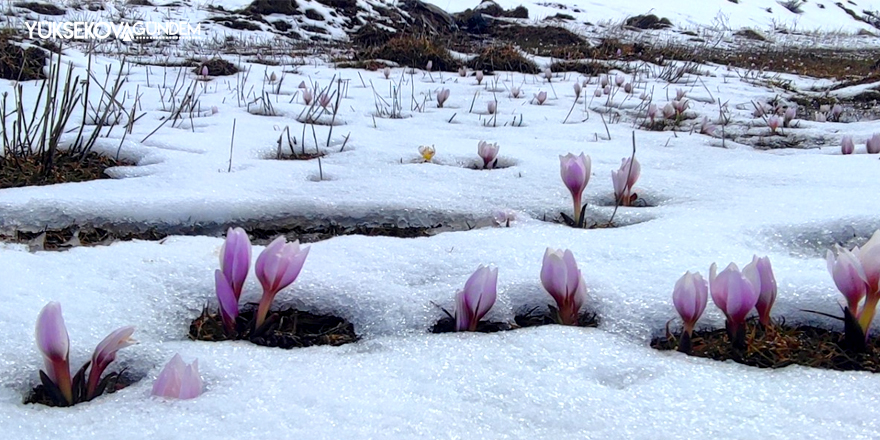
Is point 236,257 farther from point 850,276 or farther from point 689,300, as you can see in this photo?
point 850,276

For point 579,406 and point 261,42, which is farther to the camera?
point 261,42

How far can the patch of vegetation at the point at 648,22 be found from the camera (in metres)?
20.2

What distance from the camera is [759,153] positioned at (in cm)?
319

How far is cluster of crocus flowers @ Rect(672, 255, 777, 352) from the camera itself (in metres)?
1.18

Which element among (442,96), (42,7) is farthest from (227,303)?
(42,7)

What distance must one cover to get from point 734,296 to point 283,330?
2.92 feet

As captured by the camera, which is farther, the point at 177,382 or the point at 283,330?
the point at 283,330

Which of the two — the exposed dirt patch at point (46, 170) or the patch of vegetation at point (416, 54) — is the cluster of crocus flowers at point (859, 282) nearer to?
the exposed dirt patch at point (46, 170)

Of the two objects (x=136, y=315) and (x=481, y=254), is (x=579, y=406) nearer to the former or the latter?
(x=481, y=254)

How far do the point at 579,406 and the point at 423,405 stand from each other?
246mm

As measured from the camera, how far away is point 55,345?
0.96 m

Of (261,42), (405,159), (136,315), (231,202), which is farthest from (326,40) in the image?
(136,315)

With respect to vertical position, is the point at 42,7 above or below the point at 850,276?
above

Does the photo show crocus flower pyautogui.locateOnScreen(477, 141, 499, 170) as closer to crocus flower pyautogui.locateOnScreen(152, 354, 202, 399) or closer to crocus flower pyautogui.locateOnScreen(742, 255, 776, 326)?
crocus flower pyautogui.locateOnScreen(742, 255, 776, 326)
